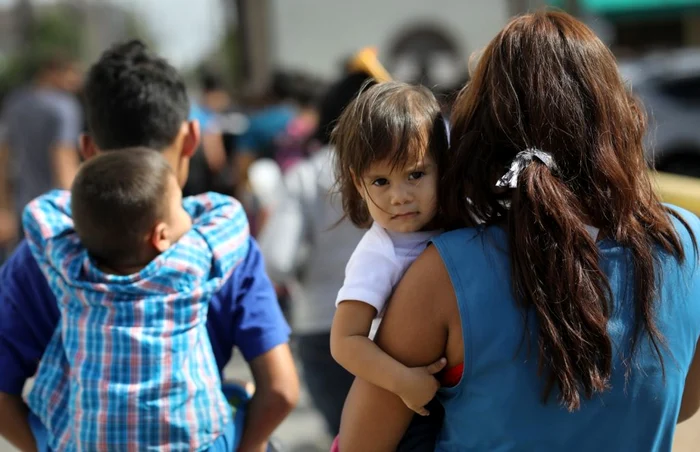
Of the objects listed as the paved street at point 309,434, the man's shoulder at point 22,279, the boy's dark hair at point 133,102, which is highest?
the boy's dark hair at point 133,102

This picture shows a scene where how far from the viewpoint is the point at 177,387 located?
1904 millimetres

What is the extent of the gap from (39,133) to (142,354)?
17.9 feet

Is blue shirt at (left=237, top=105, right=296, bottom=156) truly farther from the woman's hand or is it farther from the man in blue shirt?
the woman's hand

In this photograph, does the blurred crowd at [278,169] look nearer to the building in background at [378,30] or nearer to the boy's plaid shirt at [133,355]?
the boy's plaid shirt at [133,355]

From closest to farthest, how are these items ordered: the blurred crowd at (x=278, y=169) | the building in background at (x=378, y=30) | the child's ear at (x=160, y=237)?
1. the child's ear at (x=160, y=237)
2. the blurred crowd at (x=278, y=169)
3. the building in background at (x=378, y=30)

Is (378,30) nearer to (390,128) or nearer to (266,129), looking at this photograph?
(266,129)

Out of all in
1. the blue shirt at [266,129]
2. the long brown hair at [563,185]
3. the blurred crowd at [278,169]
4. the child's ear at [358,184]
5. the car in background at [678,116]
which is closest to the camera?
the long brown hair at [563,185]

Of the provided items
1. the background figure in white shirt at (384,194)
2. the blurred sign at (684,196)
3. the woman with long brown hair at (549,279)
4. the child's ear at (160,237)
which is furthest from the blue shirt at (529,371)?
the blurred sign at (684,196)

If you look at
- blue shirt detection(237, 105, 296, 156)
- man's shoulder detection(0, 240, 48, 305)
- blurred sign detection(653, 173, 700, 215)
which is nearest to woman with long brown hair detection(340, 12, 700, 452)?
man's shoulder detection(0, 240, 48, 305)

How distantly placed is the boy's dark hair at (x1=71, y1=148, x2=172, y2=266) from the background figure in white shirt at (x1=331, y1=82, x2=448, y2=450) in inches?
17.3

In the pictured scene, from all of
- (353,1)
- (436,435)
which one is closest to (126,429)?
(436,435)

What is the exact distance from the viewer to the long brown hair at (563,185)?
156cm

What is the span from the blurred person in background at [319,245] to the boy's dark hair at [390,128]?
0.91 meters

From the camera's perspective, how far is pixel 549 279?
156cm
